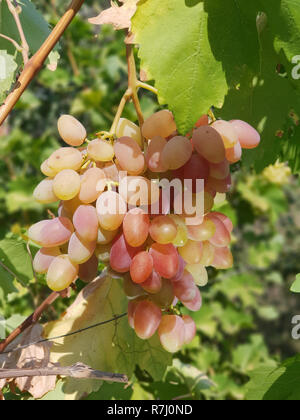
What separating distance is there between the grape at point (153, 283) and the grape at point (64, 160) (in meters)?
0.16

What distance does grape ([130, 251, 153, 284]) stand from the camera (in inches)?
24.4

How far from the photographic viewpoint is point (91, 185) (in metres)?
0.62

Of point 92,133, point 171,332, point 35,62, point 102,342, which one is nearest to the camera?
point 35,62

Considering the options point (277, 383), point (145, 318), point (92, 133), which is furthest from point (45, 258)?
point (92, 133)

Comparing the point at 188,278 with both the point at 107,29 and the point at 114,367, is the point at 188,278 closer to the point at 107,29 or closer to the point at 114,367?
the point at 114,367

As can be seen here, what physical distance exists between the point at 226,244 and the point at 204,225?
0.05 metres

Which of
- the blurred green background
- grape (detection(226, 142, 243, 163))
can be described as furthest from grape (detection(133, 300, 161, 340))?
the blurred green background

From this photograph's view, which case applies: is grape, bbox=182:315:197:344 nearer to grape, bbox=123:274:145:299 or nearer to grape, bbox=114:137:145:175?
grape, bbox=123:274:145:299

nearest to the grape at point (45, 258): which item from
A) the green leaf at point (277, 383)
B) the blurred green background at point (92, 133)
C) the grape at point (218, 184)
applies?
the grape at point (218, 184)

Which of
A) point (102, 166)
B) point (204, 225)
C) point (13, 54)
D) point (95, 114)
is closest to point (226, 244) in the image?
point (204, 225)

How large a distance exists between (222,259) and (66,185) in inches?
9.1

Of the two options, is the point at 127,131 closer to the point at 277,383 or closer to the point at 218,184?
the point at 218,184

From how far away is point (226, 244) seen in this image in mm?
689

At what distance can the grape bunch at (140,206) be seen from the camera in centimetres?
62
